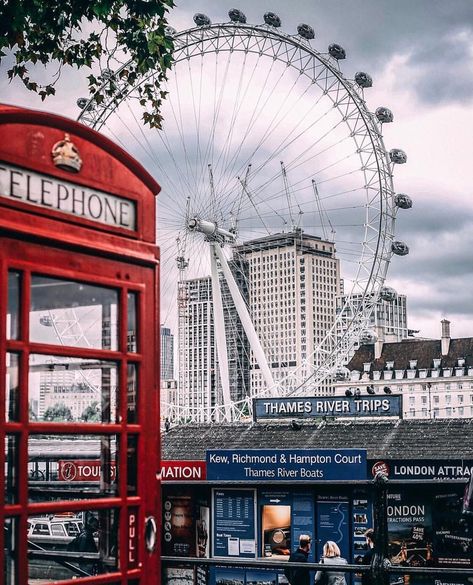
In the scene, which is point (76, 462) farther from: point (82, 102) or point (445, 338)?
point (445, 338)

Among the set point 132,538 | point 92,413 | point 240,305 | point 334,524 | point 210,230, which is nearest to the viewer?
point 92,413

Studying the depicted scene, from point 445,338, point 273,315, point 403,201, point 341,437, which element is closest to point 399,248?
point 403,201

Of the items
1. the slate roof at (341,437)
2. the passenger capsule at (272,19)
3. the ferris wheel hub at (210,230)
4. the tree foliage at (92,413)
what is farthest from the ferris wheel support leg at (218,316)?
the tree foliage at (92,413)

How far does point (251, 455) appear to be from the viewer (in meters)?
15.7

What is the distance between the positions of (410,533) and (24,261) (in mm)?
11892

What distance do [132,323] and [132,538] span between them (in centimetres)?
73

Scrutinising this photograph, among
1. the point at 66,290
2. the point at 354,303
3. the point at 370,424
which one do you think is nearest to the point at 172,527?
the point at 370,424

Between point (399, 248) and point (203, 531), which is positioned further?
point (399, 248)

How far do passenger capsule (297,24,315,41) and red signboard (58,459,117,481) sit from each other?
3409 cm

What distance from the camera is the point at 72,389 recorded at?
3.26 m

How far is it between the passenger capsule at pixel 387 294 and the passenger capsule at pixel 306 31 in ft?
31.7

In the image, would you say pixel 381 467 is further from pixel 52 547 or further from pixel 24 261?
pixel 24 261

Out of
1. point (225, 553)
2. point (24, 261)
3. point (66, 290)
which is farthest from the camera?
point (225, 553)

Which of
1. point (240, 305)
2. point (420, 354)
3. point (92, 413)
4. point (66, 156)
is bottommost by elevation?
point (92, 413)
